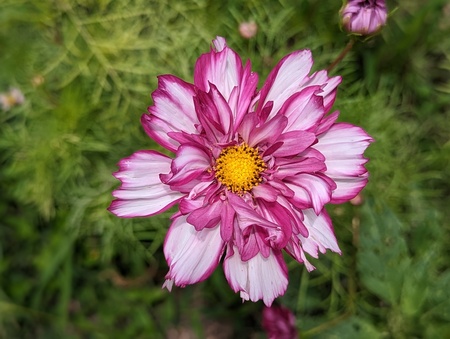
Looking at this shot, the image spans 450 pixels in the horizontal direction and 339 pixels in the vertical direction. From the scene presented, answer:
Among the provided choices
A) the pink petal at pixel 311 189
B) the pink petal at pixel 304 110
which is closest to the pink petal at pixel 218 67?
the pink petal at pixel 304 110

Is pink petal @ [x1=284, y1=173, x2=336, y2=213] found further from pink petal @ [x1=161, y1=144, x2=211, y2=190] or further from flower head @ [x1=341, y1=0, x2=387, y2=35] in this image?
flower head @ [x1=341, y1=0, x2=387, y2=35]

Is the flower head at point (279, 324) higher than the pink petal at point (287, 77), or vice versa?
the pink petal at point (287, 77)

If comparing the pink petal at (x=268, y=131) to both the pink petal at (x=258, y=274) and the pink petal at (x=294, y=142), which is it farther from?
the pink petal at (x=258, y=274)

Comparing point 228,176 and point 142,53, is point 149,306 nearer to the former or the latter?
point 142,53

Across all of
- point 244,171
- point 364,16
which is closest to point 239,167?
point 244,171

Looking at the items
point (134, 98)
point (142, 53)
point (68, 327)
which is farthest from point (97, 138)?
point (68, 327)

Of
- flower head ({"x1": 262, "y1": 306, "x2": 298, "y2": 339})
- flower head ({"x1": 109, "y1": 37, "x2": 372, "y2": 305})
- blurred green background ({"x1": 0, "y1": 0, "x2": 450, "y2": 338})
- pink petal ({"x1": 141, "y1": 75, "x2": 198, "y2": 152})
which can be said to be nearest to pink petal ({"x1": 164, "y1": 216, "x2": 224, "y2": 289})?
flower head ({"x1": 109, "y1": 37, "x2": 372, "y2": 305})
